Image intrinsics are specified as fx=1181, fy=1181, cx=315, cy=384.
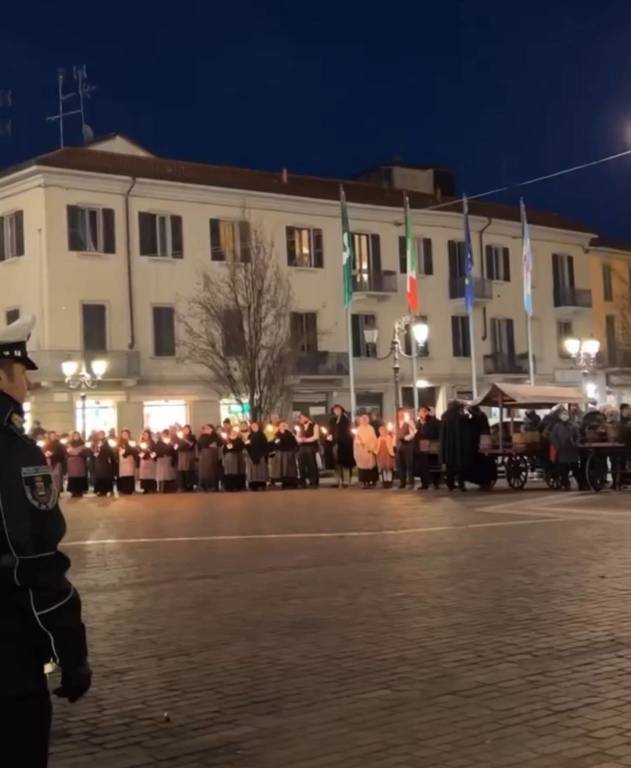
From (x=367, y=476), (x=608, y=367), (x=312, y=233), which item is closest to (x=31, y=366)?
(x=367, y=476)

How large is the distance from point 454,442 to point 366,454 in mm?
3621

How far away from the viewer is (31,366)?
148 inches

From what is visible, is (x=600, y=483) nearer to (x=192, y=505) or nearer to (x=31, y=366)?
(x=192, y=505)

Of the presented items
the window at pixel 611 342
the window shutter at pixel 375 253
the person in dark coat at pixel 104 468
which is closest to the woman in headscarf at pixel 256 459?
the person in dark coat at pixel 104 468

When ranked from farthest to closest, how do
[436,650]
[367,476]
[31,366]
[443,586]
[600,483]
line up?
[367,476], [600,483], [443,586], [436,650], [31,366]

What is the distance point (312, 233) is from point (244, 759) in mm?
45301

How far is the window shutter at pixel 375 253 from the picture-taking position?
5194 centimetres

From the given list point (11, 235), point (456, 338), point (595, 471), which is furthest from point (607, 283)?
point (595, 471)

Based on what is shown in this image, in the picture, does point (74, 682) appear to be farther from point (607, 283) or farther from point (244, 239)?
point (607, 283)

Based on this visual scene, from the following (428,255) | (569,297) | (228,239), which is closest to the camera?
(228,239)

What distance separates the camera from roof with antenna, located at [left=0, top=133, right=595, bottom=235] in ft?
146

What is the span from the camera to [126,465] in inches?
1201

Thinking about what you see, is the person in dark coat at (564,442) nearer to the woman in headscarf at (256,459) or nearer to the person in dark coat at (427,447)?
the person in dark coat at (427,447)

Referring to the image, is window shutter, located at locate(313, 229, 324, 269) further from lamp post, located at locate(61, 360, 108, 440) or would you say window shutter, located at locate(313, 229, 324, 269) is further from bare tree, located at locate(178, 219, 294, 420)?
lamp post, located at locate(61, 360, 108, 440)
